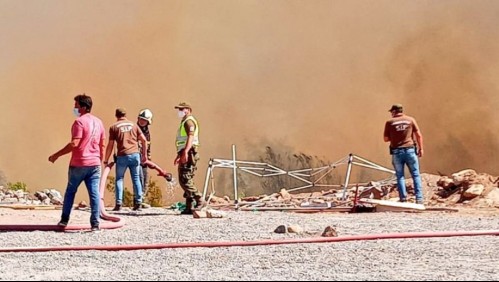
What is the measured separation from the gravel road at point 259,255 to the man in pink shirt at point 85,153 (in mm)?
364

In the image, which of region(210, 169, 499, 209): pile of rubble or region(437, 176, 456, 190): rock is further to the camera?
region(437, 176, 456, 190): rock

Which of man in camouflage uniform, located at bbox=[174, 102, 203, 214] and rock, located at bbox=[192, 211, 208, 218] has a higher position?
man in camouflage uniform, located at bbox=[174, 102, 203, 214]

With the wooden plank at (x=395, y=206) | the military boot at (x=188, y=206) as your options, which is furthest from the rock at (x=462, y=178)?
the military boot at (x=188, y=206)

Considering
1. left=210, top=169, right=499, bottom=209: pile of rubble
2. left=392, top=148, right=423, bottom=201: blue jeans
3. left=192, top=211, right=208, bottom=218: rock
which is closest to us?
left=192, top=211, right=208, bottom=218: rock

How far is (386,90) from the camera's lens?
759 inches

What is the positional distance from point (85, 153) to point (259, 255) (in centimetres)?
224

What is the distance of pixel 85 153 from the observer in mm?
6680

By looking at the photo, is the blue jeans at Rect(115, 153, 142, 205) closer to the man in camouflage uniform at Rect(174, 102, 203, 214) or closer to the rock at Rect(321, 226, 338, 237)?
the man in camouflage uniform at Rect(174, 102, 203, 214)

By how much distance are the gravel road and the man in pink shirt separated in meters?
0.36

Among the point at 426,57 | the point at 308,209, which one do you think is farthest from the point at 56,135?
the point at 308,209

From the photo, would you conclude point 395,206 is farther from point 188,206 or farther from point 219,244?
point 219,244

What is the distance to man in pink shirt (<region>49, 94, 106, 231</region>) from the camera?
666cm

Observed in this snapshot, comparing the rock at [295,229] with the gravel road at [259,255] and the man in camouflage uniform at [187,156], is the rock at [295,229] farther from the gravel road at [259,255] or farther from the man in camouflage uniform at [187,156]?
the man in camouflage uniform at [187,156]

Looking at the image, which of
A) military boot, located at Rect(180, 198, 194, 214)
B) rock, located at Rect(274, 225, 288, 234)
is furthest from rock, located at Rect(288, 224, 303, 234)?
military boot, located at Rect(180, 198, 194, 214)
